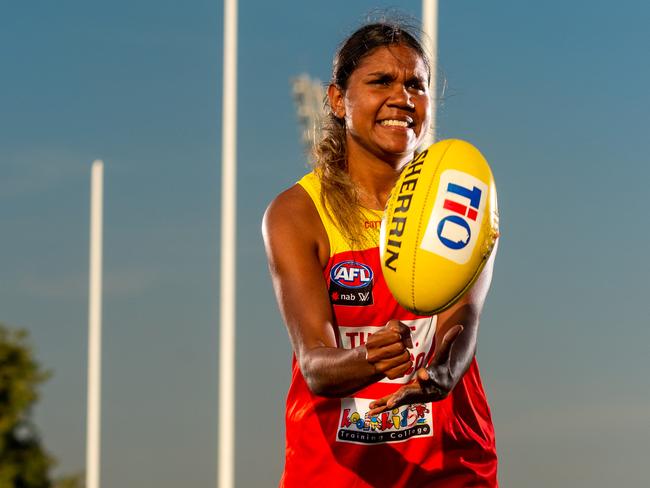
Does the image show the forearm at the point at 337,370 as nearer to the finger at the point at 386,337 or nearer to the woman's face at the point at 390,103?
the finger at the point at 386,337

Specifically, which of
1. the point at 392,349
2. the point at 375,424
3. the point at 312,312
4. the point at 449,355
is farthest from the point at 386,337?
the point at 375,424

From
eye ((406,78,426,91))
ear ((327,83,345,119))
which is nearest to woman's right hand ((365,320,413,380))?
eye ((406,78,426,91))

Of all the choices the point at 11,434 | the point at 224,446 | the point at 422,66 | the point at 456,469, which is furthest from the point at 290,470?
the point at 11,434

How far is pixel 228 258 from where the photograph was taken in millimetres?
14523

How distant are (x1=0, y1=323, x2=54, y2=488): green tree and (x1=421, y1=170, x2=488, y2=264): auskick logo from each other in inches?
586

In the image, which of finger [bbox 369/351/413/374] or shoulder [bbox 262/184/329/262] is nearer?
finger [bbox 369/351/413/374]

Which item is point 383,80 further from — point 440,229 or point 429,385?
point 429,385

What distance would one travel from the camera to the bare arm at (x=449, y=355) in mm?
3256

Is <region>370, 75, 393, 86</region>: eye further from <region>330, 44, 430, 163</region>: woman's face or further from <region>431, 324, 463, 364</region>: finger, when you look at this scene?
<region>431, 324, 463, 364</region>: finger

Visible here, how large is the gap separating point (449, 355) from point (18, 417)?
14993mm

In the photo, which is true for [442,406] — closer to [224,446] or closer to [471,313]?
[471,313]

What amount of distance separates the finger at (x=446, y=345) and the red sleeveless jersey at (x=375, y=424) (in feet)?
1.61

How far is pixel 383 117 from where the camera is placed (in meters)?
3.83

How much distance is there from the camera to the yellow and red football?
3.33 meters
